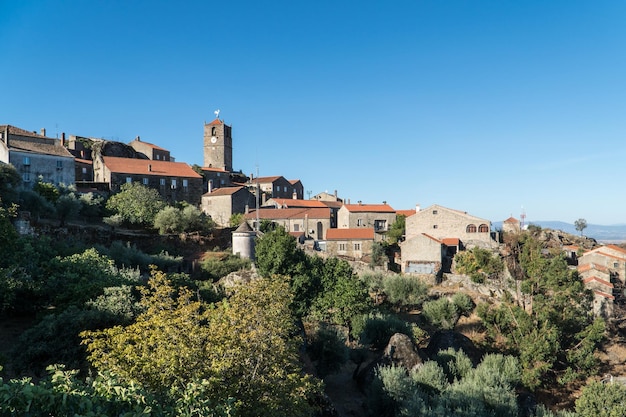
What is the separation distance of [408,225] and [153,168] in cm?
3939

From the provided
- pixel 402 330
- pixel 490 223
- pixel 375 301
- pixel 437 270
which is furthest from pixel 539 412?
pixel 490 223

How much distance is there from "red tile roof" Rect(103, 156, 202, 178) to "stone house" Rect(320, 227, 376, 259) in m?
25.4

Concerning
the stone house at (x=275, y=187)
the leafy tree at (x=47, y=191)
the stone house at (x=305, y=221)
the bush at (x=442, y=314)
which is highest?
the stone house at (x=275, y=187)

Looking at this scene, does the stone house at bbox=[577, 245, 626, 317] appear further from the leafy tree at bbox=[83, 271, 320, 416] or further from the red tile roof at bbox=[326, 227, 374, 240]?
the leafy tree at bbox=[83, 271, 320, 416]

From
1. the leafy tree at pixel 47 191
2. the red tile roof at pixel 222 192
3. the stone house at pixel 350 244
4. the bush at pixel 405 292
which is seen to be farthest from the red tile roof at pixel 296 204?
the leafy tree at pixel 47 191

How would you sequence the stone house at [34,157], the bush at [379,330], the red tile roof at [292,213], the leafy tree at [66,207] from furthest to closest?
1. the red tile roof at [292,213]
2. the stone house at [34,157]
3. the leafy tree at [66,207]
4. the bush at [379,330]

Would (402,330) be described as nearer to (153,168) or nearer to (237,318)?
(237,318)

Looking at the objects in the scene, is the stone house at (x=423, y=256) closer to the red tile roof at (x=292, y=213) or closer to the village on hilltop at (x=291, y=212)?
the village on hilltop at (x=291, y=212)

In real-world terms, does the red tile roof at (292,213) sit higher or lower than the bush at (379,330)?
higher

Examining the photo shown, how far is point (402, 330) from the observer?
29.7 m

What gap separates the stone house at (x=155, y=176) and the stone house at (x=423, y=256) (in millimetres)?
35665

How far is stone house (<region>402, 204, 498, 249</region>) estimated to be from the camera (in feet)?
190

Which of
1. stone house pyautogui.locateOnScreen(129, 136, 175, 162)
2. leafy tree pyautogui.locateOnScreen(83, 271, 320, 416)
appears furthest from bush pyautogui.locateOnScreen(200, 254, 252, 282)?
stone house pyautogui.locateOnScreen(129, 136, 175, 162)

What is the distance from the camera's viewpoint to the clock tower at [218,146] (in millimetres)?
93562
